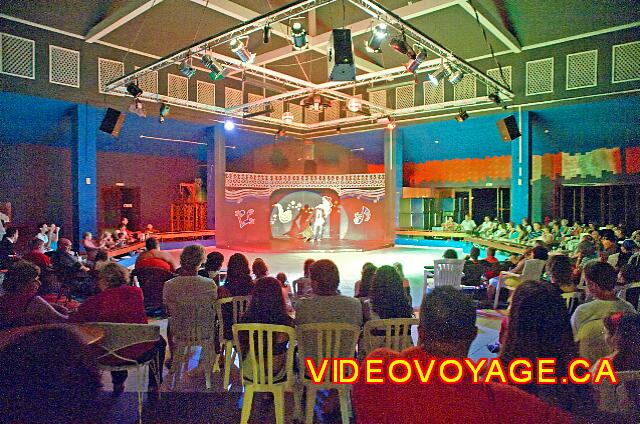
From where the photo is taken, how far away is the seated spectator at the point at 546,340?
1.87 metres

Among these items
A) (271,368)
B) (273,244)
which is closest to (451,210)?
(273,244)

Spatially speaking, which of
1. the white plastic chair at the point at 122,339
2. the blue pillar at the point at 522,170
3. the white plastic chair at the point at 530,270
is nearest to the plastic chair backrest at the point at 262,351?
the white plastic chair at the point at 122,339

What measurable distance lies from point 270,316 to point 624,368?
6.79ft

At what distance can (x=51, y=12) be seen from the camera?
9609 millimetres

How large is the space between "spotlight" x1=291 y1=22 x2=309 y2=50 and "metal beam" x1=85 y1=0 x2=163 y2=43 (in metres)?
4.51

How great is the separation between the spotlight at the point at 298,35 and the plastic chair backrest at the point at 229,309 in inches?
183

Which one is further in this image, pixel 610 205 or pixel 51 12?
pixel 610 205

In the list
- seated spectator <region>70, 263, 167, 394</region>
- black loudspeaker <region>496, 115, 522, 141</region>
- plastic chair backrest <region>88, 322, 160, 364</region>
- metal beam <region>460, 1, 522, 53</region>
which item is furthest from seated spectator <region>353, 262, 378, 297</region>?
black loudspeaker <region>496, 115, 522, 141</region>

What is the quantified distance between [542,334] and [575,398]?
1.00 ft

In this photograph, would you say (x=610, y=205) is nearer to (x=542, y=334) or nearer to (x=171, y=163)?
(x=542, y=334)

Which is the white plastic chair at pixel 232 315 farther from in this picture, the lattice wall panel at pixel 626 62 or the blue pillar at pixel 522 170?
the lattice wall panel at pixel 626 62

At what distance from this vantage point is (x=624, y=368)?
2.24m

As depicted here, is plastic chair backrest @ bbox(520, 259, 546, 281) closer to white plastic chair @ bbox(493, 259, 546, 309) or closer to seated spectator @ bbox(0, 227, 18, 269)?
white plastic chair @ bbox(493, 259, 546, 309)

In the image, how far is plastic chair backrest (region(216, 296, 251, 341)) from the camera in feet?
11.3
